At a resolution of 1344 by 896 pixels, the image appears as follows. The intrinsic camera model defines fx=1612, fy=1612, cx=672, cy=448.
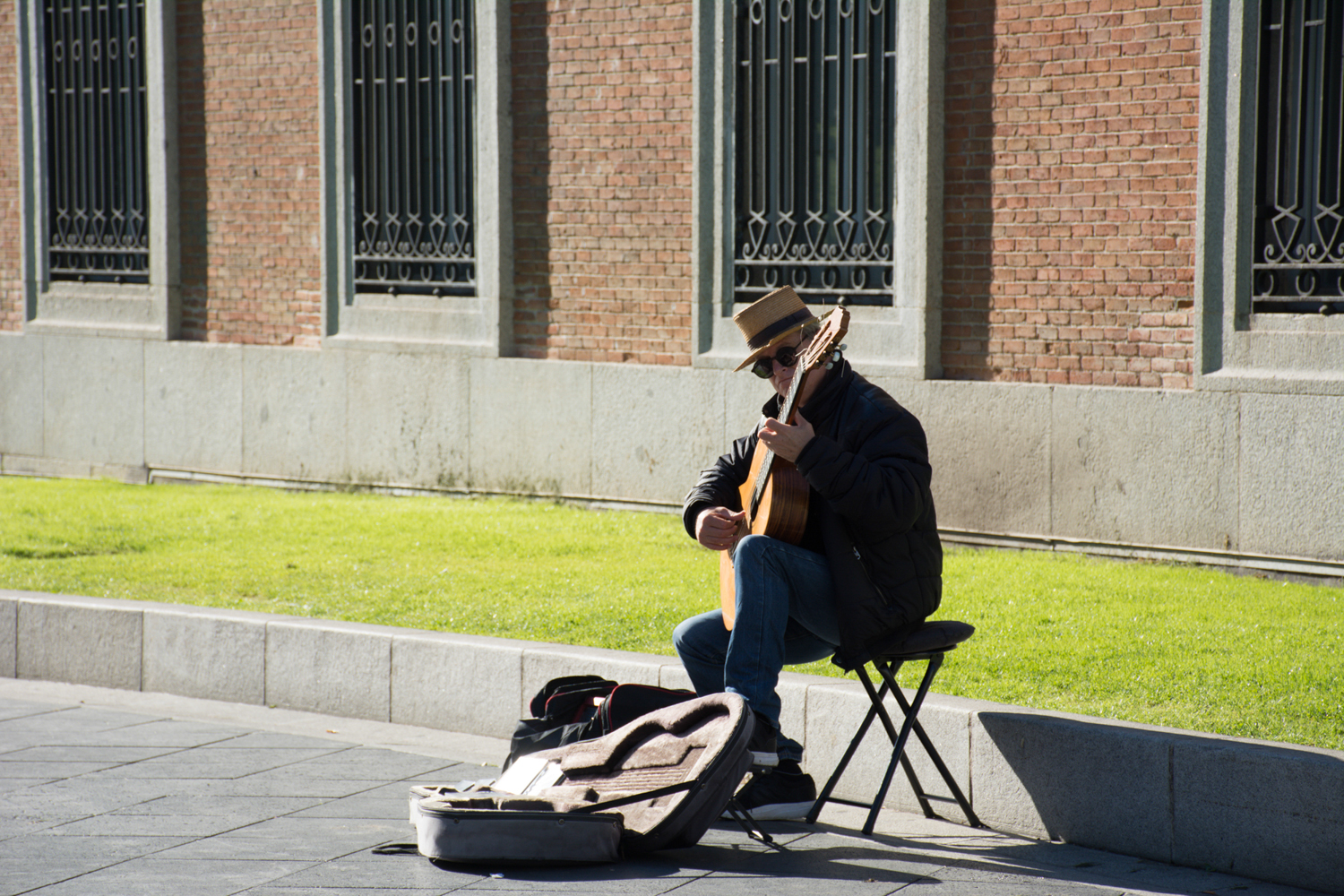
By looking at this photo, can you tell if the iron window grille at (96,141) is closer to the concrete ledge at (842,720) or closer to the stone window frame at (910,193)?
the stone window frame at (910,193)

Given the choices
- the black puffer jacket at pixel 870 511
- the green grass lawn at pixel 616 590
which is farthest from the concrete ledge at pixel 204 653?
the black puffer jacket at pixel 870 511

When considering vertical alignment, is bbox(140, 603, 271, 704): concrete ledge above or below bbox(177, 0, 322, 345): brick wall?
below

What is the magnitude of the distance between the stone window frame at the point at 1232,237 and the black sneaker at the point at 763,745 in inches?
180

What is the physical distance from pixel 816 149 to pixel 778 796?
19.4 feet

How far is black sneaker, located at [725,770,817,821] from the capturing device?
16.2 feet

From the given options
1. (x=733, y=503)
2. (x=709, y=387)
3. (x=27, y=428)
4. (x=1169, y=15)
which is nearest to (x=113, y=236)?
(x=27, y=428)

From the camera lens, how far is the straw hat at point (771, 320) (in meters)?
5.05

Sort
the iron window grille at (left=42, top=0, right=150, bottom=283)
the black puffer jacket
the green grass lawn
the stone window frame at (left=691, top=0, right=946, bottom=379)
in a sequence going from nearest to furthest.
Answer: the black puffer jacket, the green grass lawn, the stone window frame at (left=691, top=0, right=946, bottom=379), the iron window grille at (left=42, top=0, right=150, bottom=283)

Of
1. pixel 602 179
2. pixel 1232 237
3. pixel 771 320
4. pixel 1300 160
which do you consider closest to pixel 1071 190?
pixel 1232 237

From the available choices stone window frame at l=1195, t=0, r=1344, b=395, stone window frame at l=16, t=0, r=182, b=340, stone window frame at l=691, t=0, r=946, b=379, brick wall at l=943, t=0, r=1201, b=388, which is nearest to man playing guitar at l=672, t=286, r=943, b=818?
stone window frame at l=1195, t=0, r=1344, b=395

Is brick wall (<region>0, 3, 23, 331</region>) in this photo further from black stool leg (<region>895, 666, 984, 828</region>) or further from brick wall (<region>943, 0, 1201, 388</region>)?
black stool leg (<region>895, 666, 984, 828</region>)

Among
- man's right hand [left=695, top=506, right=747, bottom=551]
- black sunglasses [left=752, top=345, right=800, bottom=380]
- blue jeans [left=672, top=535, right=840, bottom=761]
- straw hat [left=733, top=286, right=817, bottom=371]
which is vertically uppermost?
straw hat [left=733, top=286, right=817, bottom=371]

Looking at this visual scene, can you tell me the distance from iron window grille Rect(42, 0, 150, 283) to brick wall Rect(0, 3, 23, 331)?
39 centimetres

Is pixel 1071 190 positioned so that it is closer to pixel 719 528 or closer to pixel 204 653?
pixel 719 528
